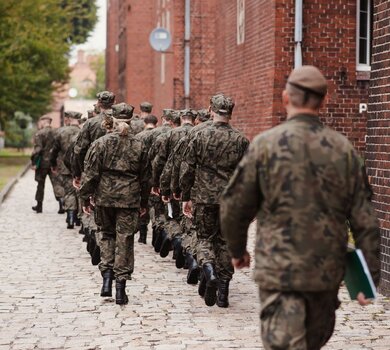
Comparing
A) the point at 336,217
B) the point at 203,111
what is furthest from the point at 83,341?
the point at 203,111

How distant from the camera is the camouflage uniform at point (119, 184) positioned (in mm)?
10305

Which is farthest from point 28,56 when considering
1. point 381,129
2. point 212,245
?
point 212,245

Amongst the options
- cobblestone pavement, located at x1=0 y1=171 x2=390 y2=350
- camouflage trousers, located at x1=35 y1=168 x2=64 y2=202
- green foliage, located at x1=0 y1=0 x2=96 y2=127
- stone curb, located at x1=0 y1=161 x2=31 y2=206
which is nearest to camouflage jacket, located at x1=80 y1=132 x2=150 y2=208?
cobblestone pavement, located at x1=0 y1=171 x2=390 y2=350

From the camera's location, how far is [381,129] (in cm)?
1117

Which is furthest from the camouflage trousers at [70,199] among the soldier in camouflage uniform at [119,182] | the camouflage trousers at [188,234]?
the soldier in camouflage uniform at [119,182]

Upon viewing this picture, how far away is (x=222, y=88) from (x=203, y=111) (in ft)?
36.1

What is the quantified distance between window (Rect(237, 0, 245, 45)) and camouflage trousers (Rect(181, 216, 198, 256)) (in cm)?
796

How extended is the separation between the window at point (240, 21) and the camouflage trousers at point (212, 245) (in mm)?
10649

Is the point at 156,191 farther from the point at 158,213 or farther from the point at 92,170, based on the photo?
the point at 92,170

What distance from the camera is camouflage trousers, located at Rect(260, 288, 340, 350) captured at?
540 cm

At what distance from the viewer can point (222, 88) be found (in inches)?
909

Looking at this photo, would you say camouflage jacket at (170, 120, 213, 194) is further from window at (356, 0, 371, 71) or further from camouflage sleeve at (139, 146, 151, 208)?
window at (356, 0, 371, 71)

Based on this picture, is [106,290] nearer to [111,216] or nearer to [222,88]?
[111,216]

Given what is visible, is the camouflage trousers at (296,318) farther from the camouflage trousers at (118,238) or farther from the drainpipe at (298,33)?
the drainpipe at (298,33)
